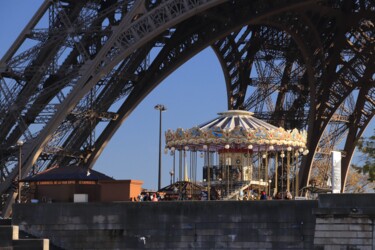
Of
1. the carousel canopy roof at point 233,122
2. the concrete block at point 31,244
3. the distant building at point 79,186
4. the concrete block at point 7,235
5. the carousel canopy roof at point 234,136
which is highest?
the carousel canopy roof at point 233,122

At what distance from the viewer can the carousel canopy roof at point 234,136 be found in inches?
2135

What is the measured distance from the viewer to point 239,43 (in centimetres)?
8406

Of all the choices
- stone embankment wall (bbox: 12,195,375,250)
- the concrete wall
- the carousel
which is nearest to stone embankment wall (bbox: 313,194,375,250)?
stone embankment wall (bbox: 12,195,375,250)

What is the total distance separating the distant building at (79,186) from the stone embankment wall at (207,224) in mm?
3673

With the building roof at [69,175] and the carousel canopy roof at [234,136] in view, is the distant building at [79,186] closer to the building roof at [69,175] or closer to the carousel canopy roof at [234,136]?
the building roof at [69,175]

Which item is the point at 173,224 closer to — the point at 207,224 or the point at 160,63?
the point at 207,224

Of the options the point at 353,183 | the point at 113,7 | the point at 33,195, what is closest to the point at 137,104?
the point at 113,7

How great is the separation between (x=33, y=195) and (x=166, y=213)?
10424mm

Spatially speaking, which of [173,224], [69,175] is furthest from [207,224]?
[69,175]

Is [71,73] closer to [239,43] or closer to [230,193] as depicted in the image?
[230,193]

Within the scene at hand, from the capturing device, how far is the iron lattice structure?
58875 mm

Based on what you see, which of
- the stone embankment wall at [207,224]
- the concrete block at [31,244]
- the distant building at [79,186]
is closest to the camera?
the stone embankment wall at [207,224]

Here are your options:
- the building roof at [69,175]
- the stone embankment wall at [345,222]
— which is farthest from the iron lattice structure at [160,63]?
the stone embankment wall at [345,222]

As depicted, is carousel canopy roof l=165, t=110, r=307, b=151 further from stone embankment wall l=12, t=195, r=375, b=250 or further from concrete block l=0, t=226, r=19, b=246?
concrete block l=0, t=226, r=19, b=246
